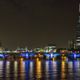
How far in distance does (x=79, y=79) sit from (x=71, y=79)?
4.14ft

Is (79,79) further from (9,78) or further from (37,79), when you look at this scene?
(9,78)

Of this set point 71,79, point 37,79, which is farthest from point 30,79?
point 71,79

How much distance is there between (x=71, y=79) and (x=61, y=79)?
4.93 ft

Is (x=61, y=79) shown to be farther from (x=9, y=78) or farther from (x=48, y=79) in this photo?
(x=9, y=78)

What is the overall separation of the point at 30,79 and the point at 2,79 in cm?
436

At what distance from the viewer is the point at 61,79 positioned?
2741 inches

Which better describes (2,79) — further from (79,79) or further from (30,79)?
(79,79)

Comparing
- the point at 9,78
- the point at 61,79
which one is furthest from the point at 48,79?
the point at 9,78

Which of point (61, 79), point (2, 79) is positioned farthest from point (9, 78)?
point (61, 79)

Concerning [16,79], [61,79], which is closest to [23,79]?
[16,79]

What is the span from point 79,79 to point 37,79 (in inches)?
247

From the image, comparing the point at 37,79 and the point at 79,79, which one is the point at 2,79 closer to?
the point at 37,79

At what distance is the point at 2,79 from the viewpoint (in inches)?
2749

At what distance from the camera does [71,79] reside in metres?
69.5
